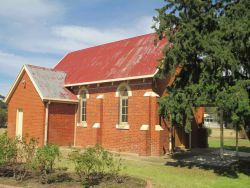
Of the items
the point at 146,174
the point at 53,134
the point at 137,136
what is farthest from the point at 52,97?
the point at 146,174

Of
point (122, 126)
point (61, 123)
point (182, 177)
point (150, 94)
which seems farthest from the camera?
point (61, 123)

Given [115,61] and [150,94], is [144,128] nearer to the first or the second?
[150,94]

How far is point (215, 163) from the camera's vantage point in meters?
18.7

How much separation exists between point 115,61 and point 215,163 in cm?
1115

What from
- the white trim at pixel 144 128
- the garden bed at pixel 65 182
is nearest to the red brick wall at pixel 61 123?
the white trim at pixel 144 128

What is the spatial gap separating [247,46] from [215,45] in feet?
4.11

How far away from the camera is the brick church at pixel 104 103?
21.6 m

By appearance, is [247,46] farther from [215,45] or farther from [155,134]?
[155,134]

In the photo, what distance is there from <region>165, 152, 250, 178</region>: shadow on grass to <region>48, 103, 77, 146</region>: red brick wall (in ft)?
29.3

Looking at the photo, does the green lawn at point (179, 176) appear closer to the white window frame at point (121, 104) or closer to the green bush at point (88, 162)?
the green bush at point (88, 162)

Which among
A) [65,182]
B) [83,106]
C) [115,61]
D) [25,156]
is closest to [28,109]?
[83,106]

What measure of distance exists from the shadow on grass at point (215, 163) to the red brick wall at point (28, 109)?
33.3 feet

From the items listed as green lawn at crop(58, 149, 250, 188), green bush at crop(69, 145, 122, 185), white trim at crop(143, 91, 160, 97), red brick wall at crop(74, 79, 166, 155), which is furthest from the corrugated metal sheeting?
green bush at crop(69, 145, 122, 185)

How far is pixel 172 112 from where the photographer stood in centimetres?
1609
